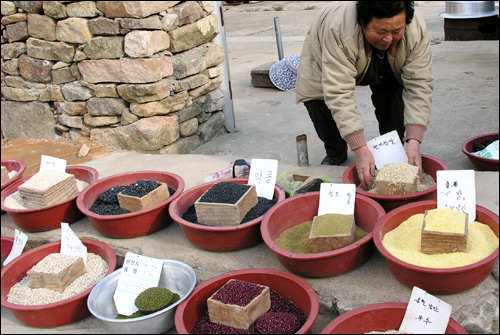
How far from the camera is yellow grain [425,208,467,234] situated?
1764mm

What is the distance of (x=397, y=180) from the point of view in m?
2.13

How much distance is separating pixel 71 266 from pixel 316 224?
103 cm

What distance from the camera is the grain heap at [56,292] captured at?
81.5 inches

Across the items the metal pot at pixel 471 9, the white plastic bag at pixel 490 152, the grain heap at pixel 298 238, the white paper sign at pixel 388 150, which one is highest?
the metal pot at pixel 471 9

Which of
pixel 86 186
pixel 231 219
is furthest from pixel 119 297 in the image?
pixel 86 186

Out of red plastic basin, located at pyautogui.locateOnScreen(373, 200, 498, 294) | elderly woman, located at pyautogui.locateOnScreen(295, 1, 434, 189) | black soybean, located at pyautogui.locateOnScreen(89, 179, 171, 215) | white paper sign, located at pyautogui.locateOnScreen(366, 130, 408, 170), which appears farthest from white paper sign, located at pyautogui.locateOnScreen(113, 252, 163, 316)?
white paper sign, located at pyautogui.locateOnScreen(366, 130, 408, 170)

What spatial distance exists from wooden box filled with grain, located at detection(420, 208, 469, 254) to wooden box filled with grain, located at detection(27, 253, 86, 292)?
140cm

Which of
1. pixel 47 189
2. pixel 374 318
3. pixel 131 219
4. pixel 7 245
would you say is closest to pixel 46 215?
pixel 47 189

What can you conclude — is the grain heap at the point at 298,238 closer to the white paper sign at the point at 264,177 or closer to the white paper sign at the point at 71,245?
the white paper sign at the point at 264,177

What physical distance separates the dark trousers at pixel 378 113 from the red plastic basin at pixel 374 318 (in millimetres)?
1429

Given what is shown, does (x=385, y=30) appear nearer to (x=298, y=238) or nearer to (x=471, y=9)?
(x=298, y=238)

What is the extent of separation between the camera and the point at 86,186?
2846mm

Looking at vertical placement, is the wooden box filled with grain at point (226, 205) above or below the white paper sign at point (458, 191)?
below

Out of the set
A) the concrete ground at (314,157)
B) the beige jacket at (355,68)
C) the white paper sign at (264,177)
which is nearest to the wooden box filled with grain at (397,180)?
the beige jacket at (355,68)
